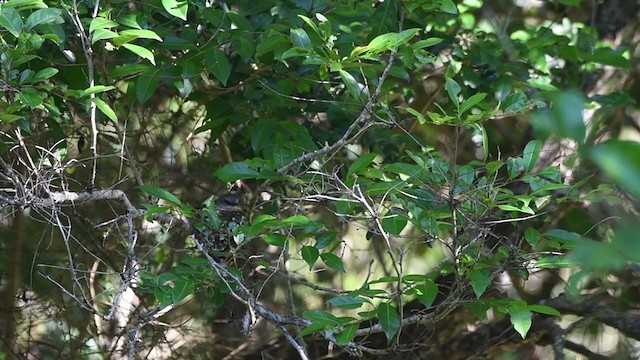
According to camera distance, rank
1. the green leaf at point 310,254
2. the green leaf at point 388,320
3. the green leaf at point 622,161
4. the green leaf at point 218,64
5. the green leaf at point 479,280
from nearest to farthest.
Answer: the green leaf at point 622,161 → the green leaf at point 479,280 → the green leaf at point 388,320 → the green leaf at point 310,254 → the green leaf at point 218,64

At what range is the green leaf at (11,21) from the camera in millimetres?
1827

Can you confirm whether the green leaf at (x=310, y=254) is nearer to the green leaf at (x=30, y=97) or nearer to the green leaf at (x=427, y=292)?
the green leaf at (x=427, y=292)

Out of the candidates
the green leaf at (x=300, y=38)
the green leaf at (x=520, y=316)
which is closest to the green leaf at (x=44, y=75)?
the green leaf at (x=300, y=38)

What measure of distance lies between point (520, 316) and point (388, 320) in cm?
29

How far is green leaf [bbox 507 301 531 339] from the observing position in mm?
1811

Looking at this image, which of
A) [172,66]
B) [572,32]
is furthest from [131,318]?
[572,32]

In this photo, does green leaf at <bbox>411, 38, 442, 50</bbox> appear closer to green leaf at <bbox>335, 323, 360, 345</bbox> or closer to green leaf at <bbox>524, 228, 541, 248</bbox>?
green leaf at <bbox>524, 228, 541, 248</bbox>

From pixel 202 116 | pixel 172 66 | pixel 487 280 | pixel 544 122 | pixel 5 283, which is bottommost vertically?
pixel 5 283

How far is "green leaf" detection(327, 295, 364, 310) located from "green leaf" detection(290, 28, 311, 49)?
0.57 meters

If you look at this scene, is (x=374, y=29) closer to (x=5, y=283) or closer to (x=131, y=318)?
(x=131, y=318)

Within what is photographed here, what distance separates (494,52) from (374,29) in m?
0.75

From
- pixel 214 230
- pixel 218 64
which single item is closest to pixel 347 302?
pixel 214 230

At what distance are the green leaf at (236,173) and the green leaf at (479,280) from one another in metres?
0.57

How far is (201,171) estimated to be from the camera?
10.5 ft
